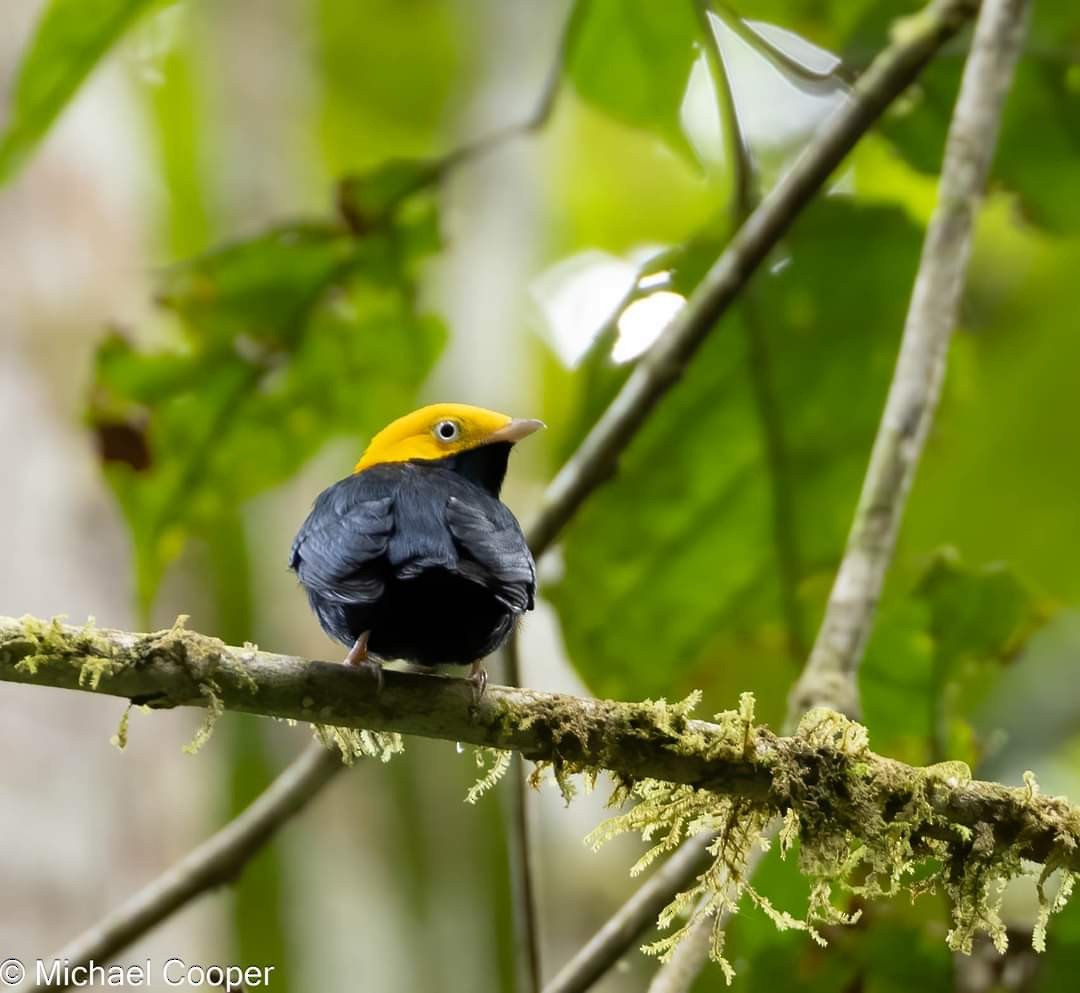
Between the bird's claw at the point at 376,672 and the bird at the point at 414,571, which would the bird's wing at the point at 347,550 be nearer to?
the bird at the point at 414,571

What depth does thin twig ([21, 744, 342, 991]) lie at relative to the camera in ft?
9.75

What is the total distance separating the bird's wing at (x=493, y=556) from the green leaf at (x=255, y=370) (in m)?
1.61

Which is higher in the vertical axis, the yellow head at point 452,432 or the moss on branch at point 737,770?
A: the yellow head at point 452,432

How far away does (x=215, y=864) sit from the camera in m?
3.07

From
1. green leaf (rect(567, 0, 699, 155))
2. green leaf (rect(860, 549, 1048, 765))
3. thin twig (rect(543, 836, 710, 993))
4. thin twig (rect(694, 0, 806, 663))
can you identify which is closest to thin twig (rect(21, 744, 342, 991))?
thin twig (rect(543, 836, 710, 993))

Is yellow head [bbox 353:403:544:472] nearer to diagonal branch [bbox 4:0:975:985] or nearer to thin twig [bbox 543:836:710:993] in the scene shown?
diagonal branch [bbox 4:0:975:985]

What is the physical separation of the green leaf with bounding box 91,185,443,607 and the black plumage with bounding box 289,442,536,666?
1433 millimetres

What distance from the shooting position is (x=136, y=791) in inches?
207

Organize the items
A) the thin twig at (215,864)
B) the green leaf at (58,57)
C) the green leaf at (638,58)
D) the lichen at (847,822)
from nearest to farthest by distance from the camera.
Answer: the lichen at (847,822)
the thin twig at (215,864)
the green leaf at (58,57)
the green leaf at (638,58)

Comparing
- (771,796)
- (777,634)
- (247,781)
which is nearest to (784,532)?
(777,634)

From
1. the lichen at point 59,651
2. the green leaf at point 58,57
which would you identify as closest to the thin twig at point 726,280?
the lichen at point 59,651

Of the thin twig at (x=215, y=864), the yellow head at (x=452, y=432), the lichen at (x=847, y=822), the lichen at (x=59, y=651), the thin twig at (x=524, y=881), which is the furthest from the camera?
the yellow head at (x=452, y=432)

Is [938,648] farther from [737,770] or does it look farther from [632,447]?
Answer: [737,770]

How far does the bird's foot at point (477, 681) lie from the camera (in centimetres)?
216
